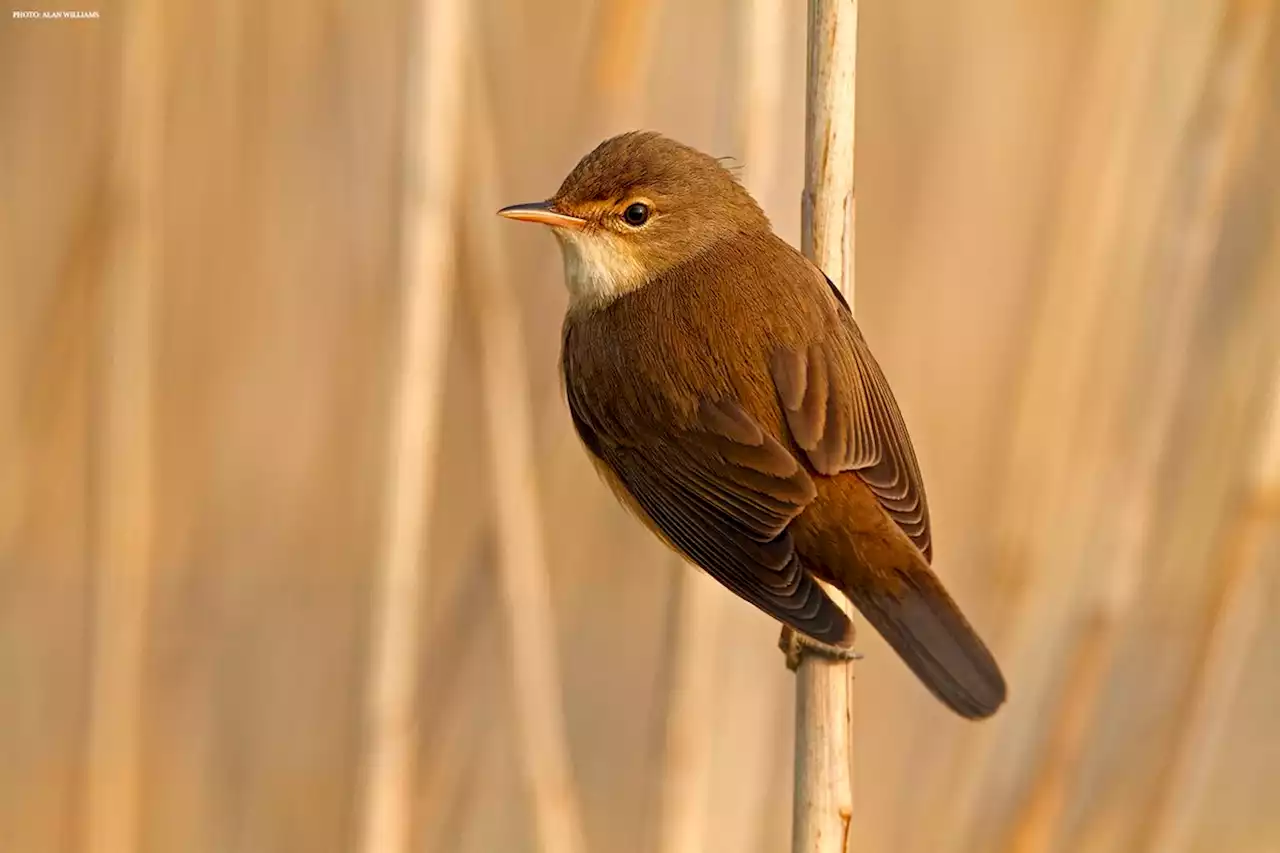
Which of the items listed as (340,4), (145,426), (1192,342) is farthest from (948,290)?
(145,426)

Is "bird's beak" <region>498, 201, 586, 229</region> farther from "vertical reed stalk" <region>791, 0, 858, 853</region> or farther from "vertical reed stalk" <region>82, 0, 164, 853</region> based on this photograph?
"vertical reed stalk" <region>82, 0, 164, 853</region>

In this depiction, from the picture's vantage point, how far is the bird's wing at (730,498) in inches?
92.4

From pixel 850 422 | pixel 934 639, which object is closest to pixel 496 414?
pixel 850 422

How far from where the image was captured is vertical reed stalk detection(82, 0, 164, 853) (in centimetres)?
286

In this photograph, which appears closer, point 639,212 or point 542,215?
point 542,215

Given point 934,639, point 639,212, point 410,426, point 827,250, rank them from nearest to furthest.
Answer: point 934,639 → point 827,250 → point 410,426 → point 639,212

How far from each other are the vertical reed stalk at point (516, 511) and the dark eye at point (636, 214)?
289 millimetres

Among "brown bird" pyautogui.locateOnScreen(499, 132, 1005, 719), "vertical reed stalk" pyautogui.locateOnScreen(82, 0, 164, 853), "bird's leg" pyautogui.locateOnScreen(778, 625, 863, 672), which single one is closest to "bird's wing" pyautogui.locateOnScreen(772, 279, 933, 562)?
"brown bird" pyautogui.locateOnScreen(499, 132, 1005, 719)

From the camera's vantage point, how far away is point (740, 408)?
2.61 m

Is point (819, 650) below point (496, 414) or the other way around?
below

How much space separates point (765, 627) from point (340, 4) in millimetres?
1846

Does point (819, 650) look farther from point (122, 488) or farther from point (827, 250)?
point (122, 488)

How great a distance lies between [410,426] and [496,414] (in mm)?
294

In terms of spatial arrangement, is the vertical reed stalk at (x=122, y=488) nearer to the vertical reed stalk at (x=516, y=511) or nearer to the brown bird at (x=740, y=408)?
the vertical reed stalk at (x=516, y=511)
